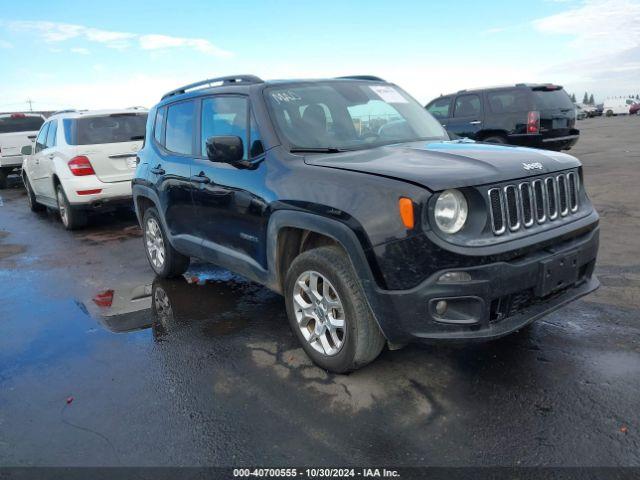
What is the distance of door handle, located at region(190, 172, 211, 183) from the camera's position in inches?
171

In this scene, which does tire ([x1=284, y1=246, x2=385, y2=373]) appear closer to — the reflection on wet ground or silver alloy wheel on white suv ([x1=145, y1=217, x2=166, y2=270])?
the reflection on wet ground

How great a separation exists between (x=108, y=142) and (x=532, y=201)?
23.2ft

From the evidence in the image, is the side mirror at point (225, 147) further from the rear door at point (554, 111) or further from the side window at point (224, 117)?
the rear door at point (554, 111)

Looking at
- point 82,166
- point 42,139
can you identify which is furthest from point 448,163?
point 42,139

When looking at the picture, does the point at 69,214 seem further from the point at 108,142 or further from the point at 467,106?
the point at 467,106

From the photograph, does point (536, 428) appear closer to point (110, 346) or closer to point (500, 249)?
point (500, 249)

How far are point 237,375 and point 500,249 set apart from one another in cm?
187

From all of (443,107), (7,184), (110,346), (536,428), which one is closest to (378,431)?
(536,428)

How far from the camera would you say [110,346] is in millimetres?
4141

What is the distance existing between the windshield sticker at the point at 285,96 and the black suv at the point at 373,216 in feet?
0.04

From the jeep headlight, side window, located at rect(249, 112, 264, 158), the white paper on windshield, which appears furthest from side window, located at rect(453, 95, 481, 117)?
the jeep headlight

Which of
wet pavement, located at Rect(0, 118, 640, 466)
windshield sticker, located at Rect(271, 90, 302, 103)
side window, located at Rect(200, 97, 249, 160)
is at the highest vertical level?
windshield sticker, located at Rect(271, 90, 302, 103)

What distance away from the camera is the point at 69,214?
8586mm

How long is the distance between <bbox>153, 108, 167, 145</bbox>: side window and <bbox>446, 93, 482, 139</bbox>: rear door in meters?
7.90
